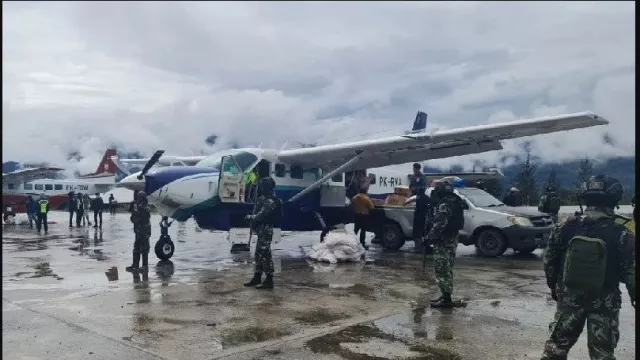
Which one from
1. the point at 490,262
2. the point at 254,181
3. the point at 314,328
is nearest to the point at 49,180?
the point at 254,181

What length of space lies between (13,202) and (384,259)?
1092 inches

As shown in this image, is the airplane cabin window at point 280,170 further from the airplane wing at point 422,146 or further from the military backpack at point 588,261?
the military backpack at point 588,261

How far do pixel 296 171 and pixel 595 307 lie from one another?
1022 centimetres

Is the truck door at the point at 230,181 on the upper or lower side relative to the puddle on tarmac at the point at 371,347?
upper

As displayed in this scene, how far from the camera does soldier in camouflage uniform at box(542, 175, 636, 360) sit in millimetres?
3705

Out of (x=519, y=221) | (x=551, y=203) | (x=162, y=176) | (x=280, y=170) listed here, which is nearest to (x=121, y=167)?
(x=280, y=170)

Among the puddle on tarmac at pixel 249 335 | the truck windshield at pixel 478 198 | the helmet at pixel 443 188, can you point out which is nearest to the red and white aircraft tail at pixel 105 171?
the truck windshield at pixel 478 198

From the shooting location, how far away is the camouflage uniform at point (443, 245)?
6926 millimetres

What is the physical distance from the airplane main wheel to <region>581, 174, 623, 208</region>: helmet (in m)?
8.98

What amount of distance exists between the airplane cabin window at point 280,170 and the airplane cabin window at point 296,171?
0.22 metres

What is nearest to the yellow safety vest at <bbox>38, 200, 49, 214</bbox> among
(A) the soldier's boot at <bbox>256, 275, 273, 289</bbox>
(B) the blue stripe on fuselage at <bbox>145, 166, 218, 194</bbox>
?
(B) the blue stripe on fuselage at <bbox>145, 166, 218, 194</bbox>

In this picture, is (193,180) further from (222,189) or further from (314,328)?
(314,328)

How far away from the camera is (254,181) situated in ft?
41.2

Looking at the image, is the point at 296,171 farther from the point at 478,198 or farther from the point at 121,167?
the point at 121,167
